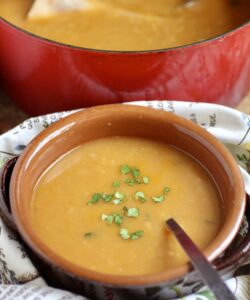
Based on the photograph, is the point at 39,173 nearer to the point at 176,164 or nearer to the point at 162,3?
the point at 176,164

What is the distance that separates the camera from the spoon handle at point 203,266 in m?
0.85

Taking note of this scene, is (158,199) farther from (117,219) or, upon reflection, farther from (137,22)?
(137,22)

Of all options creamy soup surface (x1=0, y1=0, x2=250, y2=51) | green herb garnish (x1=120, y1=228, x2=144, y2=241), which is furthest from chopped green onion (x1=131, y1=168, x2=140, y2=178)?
creamy soup surface (x1=0, y1=0, x2=250, y2=51)

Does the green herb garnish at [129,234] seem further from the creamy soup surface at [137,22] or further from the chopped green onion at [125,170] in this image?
the creamy soup surface at [137,22]

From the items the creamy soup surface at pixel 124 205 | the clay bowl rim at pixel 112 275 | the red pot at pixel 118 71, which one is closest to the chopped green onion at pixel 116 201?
the creamy soup surface at pixel 124 205

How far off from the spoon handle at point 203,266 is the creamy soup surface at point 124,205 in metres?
0.02

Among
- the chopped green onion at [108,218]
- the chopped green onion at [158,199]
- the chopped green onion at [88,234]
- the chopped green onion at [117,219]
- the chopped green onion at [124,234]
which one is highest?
the chopped green onion at [158,199]

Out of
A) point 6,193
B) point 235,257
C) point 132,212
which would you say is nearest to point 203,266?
point 235,257

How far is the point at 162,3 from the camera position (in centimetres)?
145

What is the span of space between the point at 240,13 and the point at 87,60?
0.47 meters

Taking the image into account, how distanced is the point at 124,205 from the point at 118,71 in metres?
0.26

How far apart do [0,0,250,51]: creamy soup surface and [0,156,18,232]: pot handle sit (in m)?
0.36

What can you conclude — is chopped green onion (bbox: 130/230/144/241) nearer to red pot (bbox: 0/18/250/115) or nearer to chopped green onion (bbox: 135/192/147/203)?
chopped green onion (bbox: 135/192/147/203)

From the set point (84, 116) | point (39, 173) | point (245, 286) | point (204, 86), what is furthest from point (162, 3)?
point (245, 286)
